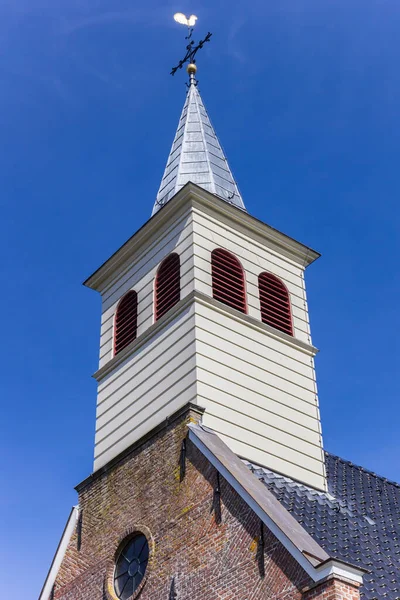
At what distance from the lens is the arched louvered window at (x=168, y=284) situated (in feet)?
63.2

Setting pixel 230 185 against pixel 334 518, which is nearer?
pixel 334 518

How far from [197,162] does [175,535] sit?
36.1ft

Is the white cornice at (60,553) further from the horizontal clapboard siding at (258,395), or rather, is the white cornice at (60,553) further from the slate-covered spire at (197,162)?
the slate-covered spire at (197,162)

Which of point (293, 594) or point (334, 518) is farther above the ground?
point (334, 518)

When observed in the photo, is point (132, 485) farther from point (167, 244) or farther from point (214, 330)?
point (167, 244)

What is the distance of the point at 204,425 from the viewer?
16.6m

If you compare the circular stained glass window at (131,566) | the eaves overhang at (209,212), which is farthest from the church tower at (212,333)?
the circular stained glass window at (131,566)

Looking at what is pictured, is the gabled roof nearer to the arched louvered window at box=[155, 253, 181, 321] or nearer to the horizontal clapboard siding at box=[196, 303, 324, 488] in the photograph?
the arched louvered window at box=[155, 253, 181, 321]

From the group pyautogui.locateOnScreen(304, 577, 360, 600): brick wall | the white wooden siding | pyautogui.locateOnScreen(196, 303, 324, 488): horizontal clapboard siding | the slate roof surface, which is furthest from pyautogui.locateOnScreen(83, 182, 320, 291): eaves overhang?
pyautogui.locateOnScreen(304, 577, 360, 600): brick wall

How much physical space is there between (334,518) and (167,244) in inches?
296

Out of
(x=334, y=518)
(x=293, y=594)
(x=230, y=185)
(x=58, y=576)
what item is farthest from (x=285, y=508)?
(x=230, y=185)

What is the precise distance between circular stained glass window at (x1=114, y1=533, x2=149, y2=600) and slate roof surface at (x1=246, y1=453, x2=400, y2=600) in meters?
2.47

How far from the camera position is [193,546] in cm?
1477

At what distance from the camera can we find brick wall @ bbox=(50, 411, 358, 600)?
13.2m
